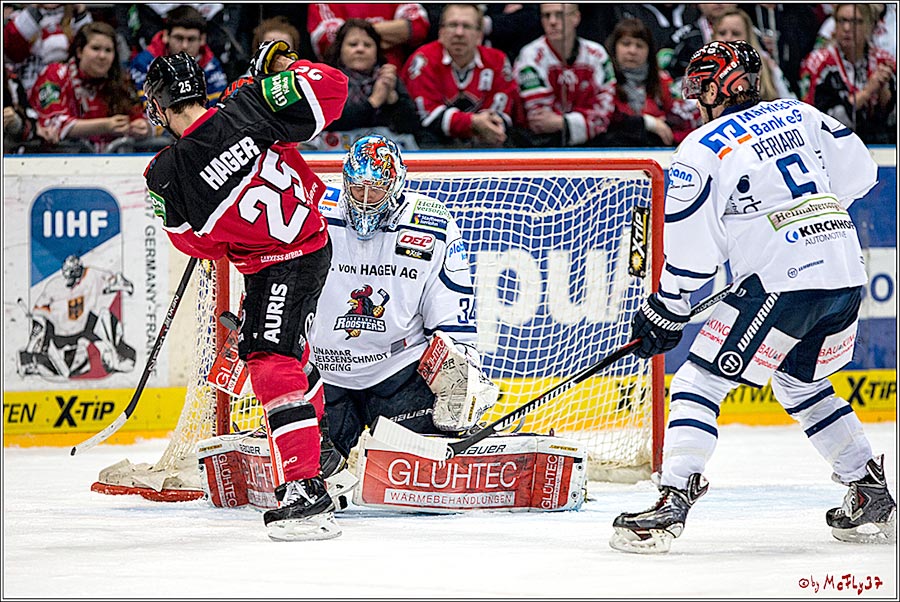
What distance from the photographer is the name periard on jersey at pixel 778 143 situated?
10.7 ft

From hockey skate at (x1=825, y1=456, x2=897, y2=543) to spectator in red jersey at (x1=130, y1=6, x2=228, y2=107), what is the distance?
11.8 feet

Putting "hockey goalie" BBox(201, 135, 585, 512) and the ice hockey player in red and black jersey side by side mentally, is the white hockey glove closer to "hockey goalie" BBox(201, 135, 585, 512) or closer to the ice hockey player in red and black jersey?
"hockey goalie" BBox(201, 135, 585, 512)

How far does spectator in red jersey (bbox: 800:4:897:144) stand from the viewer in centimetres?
668

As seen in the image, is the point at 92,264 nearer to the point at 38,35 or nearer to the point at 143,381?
the point at 38,35

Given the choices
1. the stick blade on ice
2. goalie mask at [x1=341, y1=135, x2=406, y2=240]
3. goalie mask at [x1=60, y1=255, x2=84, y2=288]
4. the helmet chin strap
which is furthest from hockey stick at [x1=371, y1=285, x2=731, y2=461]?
goalie mask at [x1=60, y1=255, x2=84, y2=288]

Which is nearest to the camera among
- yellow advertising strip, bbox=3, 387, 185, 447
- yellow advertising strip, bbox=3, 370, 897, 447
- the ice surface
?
the ice surface

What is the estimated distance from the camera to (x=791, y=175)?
3.29 meters

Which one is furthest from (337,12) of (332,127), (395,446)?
(395,446)

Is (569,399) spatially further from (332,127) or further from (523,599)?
(523,599)

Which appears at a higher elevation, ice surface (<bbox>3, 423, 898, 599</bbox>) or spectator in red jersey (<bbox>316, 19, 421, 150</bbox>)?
spectator in red jersey (<bbox>316, 19, 421, 150</bbox>)

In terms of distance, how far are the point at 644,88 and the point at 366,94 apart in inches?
54.9

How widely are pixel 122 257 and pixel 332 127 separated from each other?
1142 millimetres

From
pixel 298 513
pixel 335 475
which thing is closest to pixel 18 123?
pixel 335 475

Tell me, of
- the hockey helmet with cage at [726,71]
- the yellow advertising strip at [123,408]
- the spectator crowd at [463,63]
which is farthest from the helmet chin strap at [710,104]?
the spectator crowd at [463,63]
